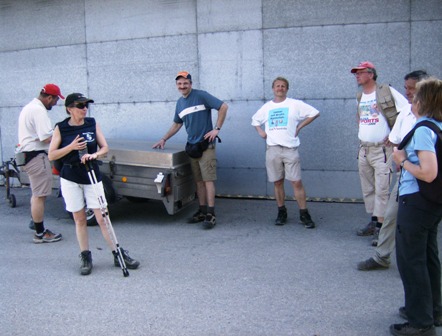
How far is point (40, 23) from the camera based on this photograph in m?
9.11

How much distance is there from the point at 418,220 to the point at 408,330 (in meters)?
0.81

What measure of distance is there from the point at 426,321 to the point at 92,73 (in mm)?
7222

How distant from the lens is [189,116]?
659cm

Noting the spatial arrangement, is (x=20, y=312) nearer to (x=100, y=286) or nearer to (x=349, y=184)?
(x=100, y=286)

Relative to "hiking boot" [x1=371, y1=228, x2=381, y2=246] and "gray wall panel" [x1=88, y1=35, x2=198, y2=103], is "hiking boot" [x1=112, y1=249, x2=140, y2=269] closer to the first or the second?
"hiking boot" [x1=371, y1=228, x2=381, y2=246]

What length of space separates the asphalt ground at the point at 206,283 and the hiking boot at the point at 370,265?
64 mm

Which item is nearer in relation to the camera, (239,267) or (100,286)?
(100,286)

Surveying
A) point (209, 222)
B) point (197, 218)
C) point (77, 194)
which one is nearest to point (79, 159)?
point (77, 194)

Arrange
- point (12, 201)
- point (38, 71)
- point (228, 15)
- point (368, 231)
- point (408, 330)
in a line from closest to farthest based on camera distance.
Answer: point (408, 330), point (368, 231), point (228, 15), point (12, 201), point (38, 71)

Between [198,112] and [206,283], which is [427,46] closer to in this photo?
[198,112]

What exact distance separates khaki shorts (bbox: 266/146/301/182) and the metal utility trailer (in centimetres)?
121

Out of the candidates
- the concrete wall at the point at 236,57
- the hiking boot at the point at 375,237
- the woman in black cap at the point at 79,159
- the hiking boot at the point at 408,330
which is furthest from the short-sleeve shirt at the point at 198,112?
the hiking boot at the point at 408,330

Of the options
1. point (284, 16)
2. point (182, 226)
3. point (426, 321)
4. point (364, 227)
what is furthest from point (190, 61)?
point (426, 321)

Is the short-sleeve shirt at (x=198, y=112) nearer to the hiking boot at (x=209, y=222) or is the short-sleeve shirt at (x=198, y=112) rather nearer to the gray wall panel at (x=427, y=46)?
the hiking boot at (x=209, y=222)
